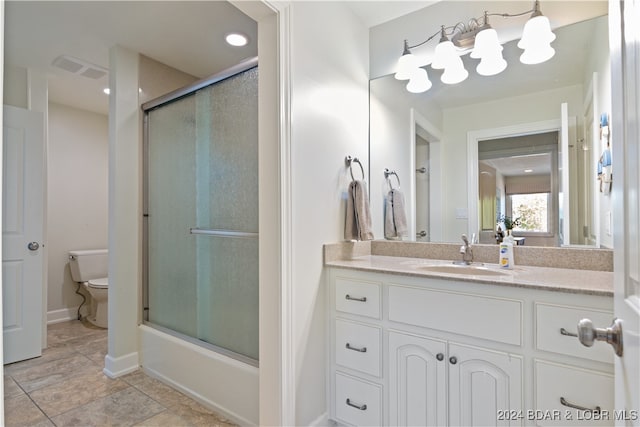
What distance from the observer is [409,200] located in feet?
7.25

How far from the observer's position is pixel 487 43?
1837mm

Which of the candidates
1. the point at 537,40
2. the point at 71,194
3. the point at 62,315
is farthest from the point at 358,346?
the point at 71,194

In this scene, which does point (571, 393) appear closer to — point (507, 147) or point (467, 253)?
point (467, 253)

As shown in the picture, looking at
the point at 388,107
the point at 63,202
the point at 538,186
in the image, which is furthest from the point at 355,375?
the point at 63,202

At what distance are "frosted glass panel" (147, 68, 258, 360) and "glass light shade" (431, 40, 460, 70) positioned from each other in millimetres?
1071

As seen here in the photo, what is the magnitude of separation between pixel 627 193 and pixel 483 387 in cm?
→ 101

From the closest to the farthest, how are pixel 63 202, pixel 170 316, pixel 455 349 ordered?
pixel 455 349 → pixel 170 316 → pixel 63 202

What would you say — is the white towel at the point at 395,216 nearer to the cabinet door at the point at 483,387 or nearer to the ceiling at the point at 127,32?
the cabinet door at the point at 483,387

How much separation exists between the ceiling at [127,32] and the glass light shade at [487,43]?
4.54 feet

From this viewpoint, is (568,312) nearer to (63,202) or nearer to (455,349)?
(455,349)

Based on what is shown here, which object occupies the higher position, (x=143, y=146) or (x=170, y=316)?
(x=143, y=146)

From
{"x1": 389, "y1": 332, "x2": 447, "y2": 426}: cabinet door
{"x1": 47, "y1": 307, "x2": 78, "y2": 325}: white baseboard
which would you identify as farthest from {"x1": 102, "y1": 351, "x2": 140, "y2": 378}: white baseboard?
{"x1": 389, "y1": 332, "x2": 447, "y2": 426}: cabinet door

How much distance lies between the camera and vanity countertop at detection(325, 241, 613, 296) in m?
1.19

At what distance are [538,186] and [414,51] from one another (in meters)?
1.11
